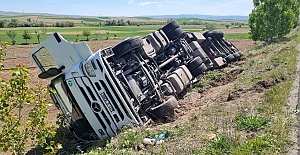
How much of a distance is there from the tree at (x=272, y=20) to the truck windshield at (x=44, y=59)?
1791 cm

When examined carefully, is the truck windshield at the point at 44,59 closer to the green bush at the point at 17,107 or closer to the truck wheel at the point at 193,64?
the green bush at the point at 17,107

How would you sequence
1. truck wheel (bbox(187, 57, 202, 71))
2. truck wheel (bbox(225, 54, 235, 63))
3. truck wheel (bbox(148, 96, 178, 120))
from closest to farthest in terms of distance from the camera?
truck wheel (bbox(148, 96, 178, 120)) → truck wheel (bbox(187, 57, 202, 71)) → truck wheel (bbox(225, 54, 235, 63))

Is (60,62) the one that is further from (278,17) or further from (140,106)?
(278,17)

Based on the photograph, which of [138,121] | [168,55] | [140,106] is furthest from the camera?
[168,55]

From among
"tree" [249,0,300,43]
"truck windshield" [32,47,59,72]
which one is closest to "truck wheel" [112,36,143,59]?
"truck windshield" [32,47,59,72]

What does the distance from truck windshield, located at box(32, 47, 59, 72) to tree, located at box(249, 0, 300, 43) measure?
17911 millimetres

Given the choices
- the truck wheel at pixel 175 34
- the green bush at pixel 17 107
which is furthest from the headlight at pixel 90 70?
the truck wheel at pixel 175 34

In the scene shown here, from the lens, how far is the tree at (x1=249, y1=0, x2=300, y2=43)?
20250mm

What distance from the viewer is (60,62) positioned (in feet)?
18.9

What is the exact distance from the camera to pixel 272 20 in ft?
66.7

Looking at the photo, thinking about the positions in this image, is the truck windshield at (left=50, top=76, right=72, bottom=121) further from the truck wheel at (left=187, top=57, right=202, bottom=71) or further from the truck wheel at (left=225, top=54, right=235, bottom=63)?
the truck wheel at (left=225, top=54, right=235, bottom=63)

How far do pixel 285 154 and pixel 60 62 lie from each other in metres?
4.44

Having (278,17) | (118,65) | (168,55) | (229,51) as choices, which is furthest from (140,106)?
(278,17)

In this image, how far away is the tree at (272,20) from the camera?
2025cm
